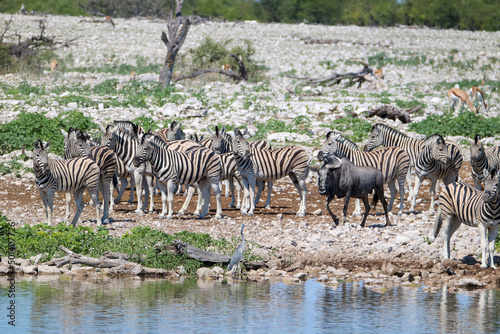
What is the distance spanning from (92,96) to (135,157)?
13.0 metres

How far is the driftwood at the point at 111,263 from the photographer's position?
1159cm

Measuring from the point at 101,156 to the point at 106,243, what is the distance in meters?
3.44

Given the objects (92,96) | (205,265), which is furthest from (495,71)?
(205,265)

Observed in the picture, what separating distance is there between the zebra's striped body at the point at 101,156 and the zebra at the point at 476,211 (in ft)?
21.2

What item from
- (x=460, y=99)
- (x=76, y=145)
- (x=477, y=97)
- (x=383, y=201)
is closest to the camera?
(x=383, y=201)

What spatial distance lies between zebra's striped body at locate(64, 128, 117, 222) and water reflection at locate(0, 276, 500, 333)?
375 centimetres

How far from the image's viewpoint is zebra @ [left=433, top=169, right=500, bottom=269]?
35.8 feet

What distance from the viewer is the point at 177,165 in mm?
15164

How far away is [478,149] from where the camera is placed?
15516 millimetres

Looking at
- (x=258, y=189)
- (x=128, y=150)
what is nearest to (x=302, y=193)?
(x=258, y=189)

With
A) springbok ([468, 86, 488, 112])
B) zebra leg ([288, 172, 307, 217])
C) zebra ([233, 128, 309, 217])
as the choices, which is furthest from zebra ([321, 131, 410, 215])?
springbok ([468, 86, 488, 112])

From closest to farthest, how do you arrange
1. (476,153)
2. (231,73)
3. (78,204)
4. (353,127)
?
(78,204)
(476,153)
(353,127)
(231,73)

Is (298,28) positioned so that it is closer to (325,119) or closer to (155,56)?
(155,56)

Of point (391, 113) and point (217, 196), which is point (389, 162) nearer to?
point (217, 196)
